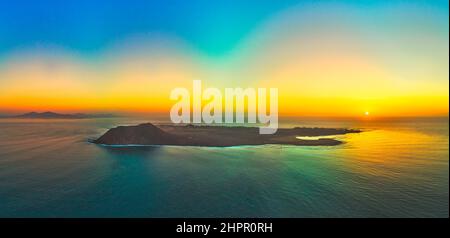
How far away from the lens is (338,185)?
73.2 ft

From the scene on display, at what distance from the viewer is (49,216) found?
15.5m

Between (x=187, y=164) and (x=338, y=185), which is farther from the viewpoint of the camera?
(x=187, y=164)

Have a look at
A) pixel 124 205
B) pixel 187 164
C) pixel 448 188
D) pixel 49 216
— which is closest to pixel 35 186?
pixel 49 216

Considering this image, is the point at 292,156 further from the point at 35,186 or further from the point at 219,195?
the point at 35,186

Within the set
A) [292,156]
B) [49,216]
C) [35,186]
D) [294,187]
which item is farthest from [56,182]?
[292,156]

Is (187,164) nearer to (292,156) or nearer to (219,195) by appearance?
(219,195)

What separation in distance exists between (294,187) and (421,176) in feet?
46.7
